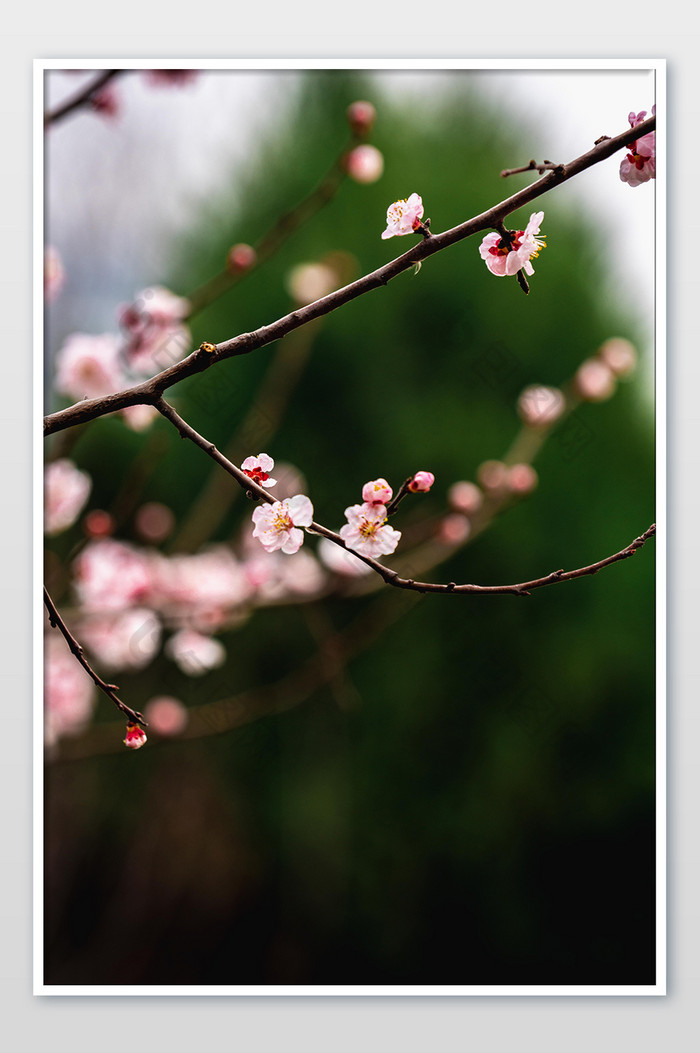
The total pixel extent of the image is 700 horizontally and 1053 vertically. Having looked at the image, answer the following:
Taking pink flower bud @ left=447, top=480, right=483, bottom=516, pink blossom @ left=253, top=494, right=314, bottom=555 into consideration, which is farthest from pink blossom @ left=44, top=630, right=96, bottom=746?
→ pink blossom @ left=253, top=494, right=314, bottom=555

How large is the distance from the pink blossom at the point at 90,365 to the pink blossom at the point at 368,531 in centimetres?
71

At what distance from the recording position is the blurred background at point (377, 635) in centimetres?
182

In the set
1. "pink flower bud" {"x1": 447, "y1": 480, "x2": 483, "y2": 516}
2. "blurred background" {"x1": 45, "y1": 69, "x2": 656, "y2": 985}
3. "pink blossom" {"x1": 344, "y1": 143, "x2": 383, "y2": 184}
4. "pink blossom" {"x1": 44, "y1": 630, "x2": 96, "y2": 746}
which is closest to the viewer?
"pink blossom" {"x1": 344, "y1": 143, "x2": 383, "y2": 184}

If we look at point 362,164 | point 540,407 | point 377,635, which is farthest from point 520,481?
point 377,635

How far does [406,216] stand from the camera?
0.55 m

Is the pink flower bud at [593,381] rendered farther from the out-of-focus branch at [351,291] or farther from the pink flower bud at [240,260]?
the out-of-focus branch at [351,291]

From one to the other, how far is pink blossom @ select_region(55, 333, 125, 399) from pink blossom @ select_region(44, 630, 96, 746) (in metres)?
0.44

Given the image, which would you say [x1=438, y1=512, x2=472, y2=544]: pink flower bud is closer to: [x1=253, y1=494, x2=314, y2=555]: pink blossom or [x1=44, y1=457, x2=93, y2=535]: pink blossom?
[x1=44, y1=457, x2=93, y2=535]: pink blossom

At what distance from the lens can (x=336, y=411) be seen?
239 cm

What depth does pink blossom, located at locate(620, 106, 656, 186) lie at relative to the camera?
596 mm

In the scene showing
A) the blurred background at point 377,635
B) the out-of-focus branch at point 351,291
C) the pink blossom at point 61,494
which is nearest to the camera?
the out-of-focus branch at point 351,291

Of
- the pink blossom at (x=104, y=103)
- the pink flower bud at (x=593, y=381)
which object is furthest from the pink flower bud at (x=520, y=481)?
the pink blossom at (x=104, y=103)

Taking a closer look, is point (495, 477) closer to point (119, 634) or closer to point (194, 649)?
point (194, 649)

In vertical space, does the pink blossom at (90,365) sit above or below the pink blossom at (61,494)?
above
